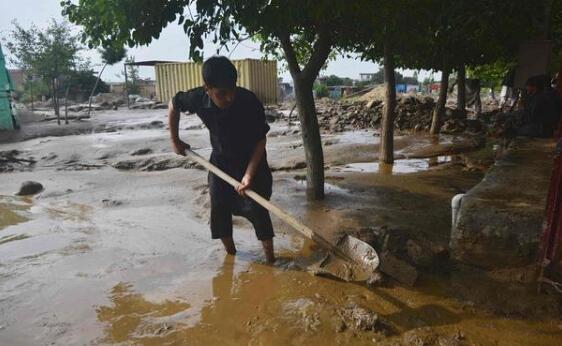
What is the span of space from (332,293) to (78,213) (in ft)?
11.6

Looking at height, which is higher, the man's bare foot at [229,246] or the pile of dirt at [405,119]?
the pile of dirt at [405,119]

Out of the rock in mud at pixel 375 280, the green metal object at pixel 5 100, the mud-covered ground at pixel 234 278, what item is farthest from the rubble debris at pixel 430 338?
the green metal object at pixel 5 100

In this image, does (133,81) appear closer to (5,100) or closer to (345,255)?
(5,100)

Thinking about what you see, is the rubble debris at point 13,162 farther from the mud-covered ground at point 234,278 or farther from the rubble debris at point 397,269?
the rubble debris at point 397,269

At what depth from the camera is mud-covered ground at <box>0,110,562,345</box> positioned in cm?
226

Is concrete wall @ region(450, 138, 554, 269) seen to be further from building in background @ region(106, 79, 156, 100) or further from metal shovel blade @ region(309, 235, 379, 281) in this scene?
building in background @ region(106, 79, 156, 100)

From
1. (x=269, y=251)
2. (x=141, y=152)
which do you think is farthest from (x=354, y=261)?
(x=141, y=152)

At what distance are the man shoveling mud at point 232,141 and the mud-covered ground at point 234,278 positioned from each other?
1.29 feet

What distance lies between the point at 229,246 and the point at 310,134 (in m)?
1.90

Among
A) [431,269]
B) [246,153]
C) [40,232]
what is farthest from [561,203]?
[40,232]

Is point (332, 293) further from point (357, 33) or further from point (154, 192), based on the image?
point (154, 192)

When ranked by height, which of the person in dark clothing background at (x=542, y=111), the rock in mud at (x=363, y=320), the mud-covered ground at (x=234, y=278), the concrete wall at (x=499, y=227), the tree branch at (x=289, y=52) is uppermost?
the tree branch at (x=289, y=52)

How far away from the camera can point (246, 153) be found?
3062 mm

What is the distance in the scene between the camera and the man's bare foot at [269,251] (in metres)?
3.16
